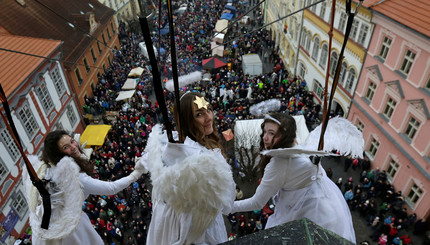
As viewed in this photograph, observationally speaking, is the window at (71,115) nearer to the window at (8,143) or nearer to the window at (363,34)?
the window at (8,143)

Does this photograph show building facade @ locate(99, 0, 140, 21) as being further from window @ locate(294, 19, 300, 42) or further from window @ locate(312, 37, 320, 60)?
window @ locate(312, 37, 320, 60)

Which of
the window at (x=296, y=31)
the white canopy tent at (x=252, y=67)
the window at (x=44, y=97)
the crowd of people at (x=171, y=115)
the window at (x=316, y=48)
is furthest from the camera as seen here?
the white canopy tent at (x=252, y=67)

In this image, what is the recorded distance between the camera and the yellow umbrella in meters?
18.3

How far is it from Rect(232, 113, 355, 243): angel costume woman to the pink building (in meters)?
11.7

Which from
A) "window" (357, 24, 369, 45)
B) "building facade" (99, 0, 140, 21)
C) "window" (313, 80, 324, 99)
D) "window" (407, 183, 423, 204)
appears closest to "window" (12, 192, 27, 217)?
Answer: "window" (407, 183, 423, 204)

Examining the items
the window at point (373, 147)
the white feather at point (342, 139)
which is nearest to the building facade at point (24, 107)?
the white feather at point (342, 139)

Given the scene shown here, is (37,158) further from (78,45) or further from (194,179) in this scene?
(78,45)

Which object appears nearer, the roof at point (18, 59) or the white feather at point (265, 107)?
the roof at point (18, 59)

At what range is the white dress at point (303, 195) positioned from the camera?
3.22 meters

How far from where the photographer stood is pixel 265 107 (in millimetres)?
19062

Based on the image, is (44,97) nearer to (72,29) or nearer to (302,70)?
(72,29)

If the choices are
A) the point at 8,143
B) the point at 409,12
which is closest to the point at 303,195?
the point at 409,12

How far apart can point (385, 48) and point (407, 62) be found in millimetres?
1659

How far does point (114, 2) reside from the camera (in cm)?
3466
